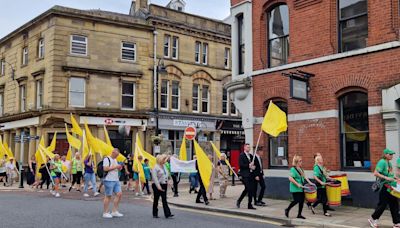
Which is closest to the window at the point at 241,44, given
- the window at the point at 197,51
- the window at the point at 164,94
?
the window at the point at 164,94

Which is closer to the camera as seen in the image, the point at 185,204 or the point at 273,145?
the point at 185,204

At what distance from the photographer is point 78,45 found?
28.5 metres

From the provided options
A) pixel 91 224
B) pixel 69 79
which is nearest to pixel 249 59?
pixel 91 224

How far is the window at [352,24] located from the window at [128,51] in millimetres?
19192

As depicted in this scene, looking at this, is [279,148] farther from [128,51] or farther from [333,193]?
[128,51]

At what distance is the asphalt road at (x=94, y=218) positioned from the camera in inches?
392

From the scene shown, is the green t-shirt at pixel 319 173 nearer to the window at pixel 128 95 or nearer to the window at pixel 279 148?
the window at pixel 279 148

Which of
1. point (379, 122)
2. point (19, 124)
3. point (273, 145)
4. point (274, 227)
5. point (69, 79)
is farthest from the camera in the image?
point (19, 124)

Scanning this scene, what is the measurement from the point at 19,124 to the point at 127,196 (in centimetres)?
1730

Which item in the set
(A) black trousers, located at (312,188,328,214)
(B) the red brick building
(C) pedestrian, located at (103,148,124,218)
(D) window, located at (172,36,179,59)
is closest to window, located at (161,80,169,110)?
(D) window, located at (172,36,179,59)

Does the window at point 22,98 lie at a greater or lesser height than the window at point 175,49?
lesser

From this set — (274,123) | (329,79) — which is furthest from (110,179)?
(329,79)

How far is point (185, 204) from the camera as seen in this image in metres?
13.9

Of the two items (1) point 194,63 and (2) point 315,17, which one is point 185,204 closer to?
(2) point 315,17
